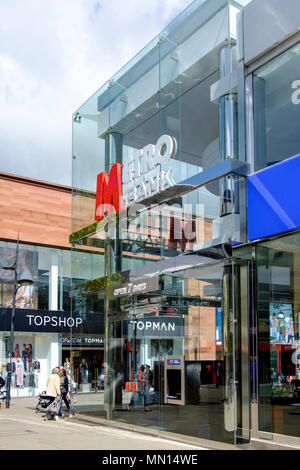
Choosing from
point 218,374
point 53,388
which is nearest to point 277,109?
point 218,374

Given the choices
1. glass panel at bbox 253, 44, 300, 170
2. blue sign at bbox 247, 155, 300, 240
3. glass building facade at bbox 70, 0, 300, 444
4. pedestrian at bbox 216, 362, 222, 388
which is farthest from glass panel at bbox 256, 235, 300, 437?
glass panel at bbox 253, 44, 300, 170

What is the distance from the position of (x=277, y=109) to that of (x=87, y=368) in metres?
9.73

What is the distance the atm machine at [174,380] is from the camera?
13156mm

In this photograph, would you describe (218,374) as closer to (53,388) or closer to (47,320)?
(53,388)

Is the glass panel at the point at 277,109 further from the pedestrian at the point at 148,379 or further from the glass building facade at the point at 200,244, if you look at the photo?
the pedestrian at the point at 148,379

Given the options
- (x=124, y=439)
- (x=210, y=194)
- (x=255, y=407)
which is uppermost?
(x=210, y=194)

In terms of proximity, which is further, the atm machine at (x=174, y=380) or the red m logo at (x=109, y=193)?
the red m logo at (x=109, y=193)

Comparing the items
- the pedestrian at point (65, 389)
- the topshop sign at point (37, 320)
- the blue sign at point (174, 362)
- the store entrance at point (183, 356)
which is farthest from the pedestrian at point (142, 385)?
the topshop sign at point (37, 320)

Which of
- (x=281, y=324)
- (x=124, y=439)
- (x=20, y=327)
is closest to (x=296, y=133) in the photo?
(x=281, y=324)

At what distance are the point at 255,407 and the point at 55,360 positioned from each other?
20.6 metres

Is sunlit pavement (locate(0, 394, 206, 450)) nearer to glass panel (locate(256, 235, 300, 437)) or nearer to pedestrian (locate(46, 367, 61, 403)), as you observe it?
pedestrian (locate(46, 367, 61, 403))

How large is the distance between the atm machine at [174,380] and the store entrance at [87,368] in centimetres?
351

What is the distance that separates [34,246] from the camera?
3086 cm
